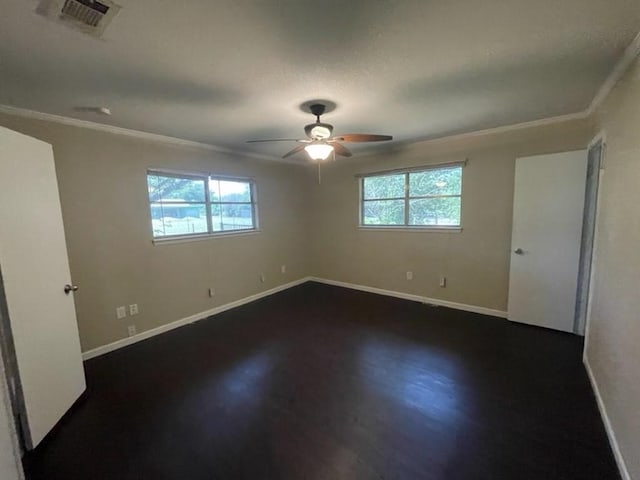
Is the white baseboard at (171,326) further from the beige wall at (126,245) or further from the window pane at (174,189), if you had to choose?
the window pane at (174,189)

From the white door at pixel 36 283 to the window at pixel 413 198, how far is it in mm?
3910

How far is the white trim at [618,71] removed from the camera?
63.5 inches

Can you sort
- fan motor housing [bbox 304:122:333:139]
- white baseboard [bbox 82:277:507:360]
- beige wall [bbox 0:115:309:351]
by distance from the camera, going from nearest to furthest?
fan motor housing [bbox 304:122:333:139], beige wall [bbox 0:115:309:351], white baseboard [bbox 82:277:507:360]

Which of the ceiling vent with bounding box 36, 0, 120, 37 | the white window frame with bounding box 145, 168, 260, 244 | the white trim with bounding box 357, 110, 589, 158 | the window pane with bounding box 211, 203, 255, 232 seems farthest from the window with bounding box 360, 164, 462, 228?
the ceiling vent with bounding box 36, 0, 120, 37

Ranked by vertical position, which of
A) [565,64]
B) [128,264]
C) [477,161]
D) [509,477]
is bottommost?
[509,477]

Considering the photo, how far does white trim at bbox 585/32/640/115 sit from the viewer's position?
1.61m

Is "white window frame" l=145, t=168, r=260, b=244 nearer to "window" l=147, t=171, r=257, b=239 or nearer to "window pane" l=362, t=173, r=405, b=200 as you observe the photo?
"window" l=147, t=171, r=257, b=239

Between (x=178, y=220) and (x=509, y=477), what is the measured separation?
12.7 feet

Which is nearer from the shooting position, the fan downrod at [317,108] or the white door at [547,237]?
the fan downrod at [317,108]

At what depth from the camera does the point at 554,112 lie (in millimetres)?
2891

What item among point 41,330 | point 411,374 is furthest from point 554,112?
point 41,330

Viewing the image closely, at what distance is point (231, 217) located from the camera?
4281mm

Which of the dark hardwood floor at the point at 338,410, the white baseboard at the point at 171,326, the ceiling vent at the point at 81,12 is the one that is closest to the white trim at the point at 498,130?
the dark hardwood floor at the point at 338,410

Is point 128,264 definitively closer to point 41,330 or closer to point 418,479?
point 41,330
